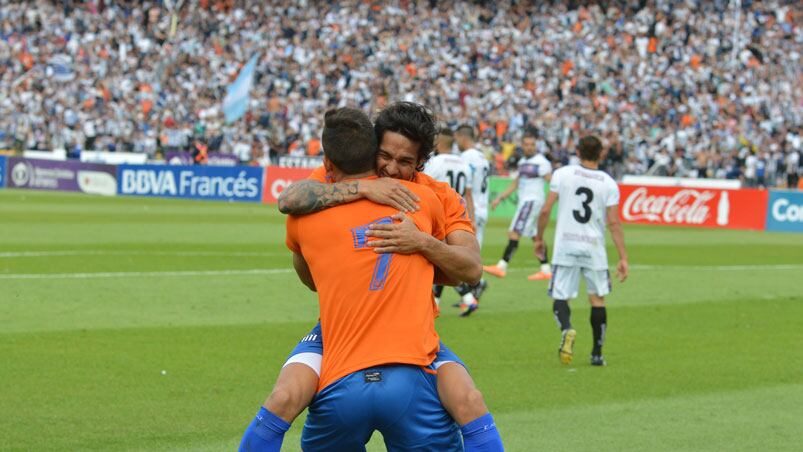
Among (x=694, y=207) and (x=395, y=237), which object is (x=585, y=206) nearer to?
(x=395, y=237)

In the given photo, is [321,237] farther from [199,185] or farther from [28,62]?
[28,62]

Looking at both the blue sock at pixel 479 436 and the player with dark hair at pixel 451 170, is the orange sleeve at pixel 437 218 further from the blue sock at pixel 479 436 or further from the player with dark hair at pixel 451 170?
the player with dark hair at pixel 451 170

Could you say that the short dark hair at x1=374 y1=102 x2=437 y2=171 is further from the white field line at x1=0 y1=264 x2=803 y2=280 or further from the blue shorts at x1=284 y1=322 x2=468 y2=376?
the white field line at x1=0 y1=264 x2=803 y2=280

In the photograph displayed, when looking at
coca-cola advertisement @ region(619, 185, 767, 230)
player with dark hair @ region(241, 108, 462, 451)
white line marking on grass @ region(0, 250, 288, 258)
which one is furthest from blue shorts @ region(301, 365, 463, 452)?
coca-cola advertisement @ region(619, 185, 767, 230)

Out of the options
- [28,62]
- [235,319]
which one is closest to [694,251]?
[235,319]

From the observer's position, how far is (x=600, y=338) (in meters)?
10.3

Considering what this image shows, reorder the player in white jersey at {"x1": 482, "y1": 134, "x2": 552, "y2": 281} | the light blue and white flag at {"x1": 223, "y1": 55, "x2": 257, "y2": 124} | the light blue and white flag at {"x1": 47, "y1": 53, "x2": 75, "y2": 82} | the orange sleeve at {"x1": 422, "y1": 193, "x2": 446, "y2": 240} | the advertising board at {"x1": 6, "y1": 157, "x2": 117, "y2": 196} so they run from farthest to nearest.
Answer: the light blue and white flag at {"x1": 47, "y1": 53, "x2": 75, "y2": 82} < the light blue and white flag at {"x1": 223, "y1": 55, "x2": 257, "y2": 124} < the advertising board at {"x1": 6, "y1": 157, "x2": 117, "y2": 196} < the player in white jersey at {"x1": 482, "y1": 134, "x2": 552, "y2": 281} < the orange sleeve at {"x1": 422, "y1": 193, "x2": 446, "y2": 240}

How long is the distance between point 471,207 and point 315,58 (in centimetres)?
3514

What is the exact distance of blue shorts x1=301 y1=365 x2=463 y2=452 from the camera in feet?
13.8

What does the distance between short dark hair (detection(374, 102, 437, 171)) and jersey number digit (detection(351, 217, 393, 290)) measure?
1.25ft

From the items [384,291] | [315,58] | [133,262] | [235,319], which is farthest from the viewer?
[315,58]

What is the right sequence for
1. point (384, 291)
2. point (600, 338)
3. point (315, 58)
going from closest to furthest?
1. point (384, 291)
2. point (600, 338)
3. point (315, 58)

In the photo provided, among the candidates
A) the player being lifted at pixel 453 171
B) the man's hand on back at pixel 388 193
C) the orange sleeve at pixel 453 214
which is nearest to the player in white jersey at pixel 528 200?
the player being lifted at pixel 453 171

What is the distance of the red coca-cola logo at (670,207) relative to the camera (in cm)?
2997
